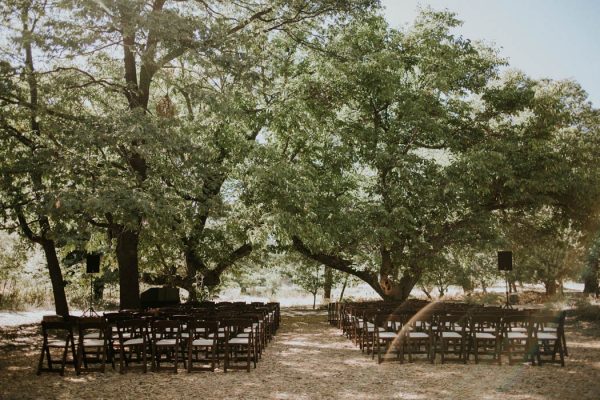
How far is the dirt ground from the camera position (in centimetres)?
689

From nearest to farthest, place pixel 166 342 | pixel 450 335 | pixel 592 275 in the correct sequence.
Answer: pixel 166 342, pixel 450 335, pixel 592 275

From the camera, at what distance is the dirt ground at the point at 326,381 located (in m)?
6.89

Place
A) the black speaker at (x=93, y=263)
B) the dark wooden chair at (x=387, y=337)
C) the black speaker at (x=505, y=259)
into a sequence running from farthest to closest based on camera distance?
1. the black speaker at (x=505, y=259)
2. the black speaker at (x=93, y=263)
3. the dark wooden chair at (x=387, y=337)

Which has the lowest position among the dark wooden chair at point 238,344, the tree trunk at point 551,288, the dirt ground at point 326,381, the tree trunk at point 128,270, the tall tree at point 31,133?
the tree trunk at point 551,288

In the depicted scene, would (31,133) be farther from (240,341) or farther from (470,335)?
(470,335)

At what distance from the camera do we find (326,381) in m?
7.74

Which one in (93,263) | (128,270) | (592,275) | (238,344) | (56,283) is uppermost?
(93,263)

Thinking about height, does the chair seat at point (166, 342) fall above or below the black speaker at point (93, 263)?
below

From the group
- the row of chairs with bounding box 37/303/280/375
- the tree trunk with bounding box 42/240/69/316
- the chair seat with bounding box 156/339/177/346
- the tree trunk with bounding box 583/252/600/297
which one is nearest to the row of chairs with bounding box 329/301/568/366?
the row of chairs with bounding box 37/303/280/375

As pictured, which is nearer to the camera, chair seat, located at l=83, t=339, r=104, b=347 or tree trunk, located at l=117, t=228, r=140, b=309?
chair seat, located at l=83, t=339, r=104, b=347

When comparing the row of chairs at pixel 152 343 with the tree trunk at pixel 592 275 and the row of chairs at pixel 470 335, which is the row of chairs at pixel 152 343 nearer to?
the row of chairs at pixel 470 335

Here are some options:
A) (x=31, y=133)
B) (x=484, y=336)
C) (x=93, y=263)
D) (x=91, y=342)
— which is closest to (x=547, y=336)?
(x=484, y=336)

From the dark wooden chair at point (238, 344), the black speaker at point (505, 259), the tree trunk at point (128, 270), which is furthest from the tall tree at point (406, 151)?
the dark wooden chair at point (238, 344)

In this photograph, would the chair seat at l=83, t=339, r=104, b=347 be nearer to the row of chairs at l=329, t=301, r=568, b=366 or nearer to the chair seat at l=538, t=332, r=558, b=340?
the row of chairs at l=329, t=301, r=568, b=366
